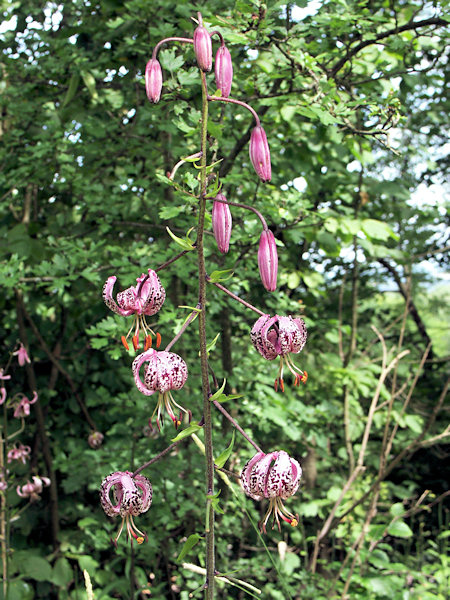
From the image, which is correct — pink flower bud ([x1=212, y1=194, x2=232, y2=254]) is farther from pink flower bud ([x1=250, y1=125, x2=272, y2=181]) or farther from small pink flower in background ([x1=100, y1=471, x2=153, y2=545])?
small pink flower in background ([x1=100, y1=471, x2=153, y2=545])

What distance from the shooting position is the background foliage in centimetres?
186

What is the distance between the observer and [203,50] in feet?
2.61

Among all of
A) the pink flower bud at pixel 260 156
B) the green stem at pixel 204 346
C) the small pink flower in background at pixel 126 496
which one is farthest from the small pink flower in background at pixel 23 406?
the pink flower bud at pixel 260 156

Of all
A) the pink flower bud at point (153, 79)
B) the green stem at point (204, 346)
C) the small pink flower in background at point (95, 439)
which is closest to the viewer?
the green stem at point (204, 346)

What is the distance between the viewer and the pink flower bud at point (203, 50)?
0.79m

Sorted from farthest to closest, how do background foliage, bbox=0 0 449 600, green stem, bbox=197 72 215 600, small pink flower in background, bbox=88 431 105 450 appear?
1. small pink flower in background, bbox=88 431 105 450
2. background foliage, bbox=0 0 449 600
3. green stem, bbox=197 72 215 600

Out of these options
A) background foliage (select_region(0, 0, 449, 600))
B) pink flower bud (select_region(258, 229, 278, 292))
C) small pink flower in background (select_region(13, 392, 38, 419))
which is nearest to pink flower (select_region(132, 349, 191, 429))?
pink flower bud (select_region(258, 229, 278, 292))

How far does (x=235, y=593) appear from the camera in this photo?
2607 mm

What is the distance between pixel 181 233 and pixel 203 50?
1.43 metres

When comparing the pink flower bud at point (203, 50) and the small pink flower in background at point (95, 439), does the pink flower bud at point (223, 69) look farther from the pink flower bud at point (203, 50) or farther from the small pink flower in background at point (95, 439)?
the small pink flower in background at point (95, 439)

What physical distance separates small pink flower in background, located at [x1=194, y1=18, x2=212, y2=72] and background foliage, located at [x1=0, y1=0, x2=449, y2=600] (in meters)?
0.59

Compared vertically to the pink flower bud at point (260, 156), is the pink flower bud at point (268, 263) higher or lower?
lower

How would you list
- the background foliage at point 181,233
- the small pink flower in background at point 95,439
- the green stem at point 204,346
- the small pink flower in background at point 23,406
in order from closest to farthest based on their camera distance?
1. the green stem at point 204,346
2. the background foliage at point 181,233
3. the small pink flower in background at point 23,406
4. the small pink flower in background at point 95,439

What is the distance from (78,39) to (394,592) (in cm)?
272
